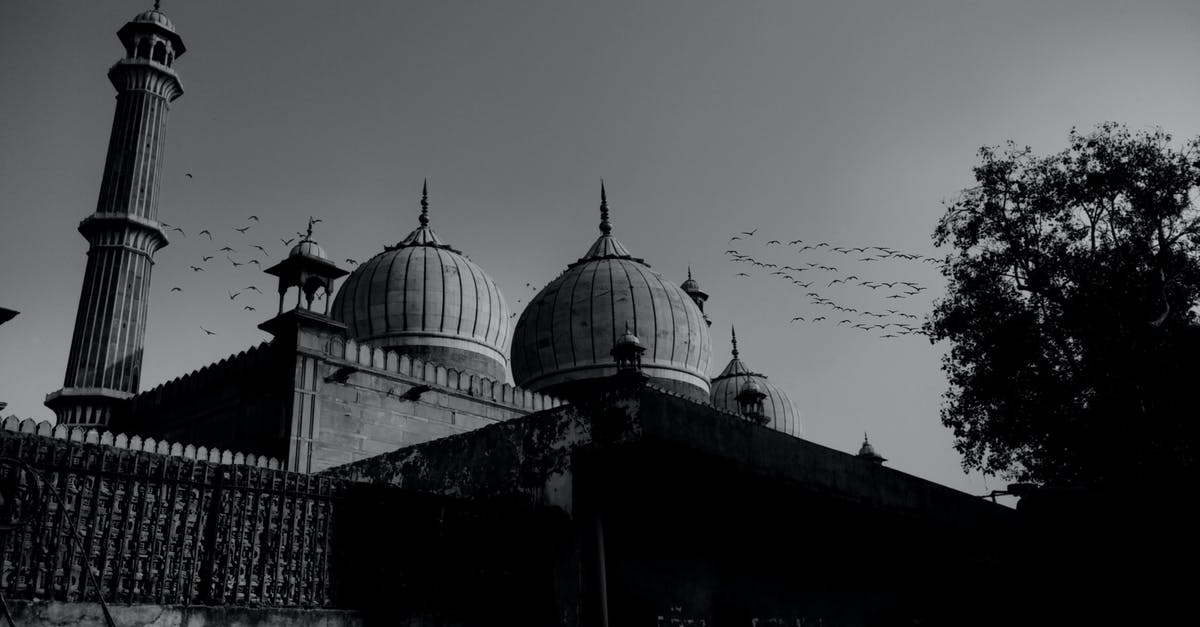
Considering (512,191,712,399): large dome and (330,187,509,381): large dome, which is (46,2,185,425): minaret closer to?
(330,187,509,381): large dome

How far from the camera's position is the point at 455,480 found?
7.45 metres

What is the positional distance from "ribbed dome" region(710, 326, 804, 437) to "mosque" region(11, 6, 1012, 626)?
407 inches

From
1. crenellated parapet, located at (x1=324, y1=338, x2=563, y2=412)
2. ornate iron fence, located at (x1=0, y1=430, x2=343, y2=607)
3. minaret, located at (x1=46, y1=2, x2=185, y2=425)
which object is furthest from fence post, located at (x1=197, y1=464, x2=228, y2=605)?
minaret, located at (x1=46, y1=2, x2=185, y2=425)

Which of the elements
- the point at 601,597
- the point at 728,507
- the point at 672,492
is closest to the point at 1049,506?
the point at 728,507

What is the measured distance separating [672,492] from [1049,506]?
4.68 metres

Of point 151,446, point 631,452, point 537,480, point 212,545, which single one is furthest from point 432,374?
point 212,545

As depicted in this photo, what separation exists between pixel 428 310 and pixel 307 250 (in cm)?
532

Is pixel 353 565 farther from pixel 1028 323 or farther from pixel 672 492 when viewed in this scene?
pixel 1028 323

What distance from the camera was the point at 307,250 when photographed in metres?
13.5

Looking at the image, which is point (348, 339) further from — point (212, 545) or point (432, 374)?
point (212, 545)

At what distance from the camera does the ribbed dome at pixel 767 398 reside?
28.3m

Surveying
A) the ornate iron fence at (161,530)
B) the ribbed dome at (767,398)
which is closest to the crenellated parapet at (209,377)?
the ornate iron fence at (161,530)

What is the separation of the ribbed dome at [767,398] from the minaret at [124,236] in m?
16.7

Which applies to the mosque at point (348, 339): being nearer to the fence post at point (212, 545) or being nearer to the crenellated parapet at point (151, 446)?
the crenellated parapet at point (151, 446)
